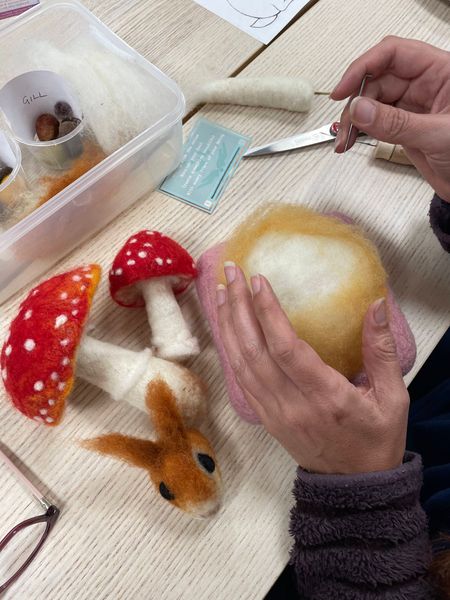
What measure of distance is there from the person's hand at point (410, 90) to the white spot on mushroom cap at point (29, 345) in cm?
42

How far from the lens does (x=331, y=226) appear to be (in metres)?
0.58

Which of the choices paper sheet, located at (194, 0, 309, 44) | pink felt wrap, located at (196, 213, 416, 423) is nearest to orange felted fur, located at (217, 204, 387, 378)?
pink felt wrap, located at (196, 213, 416, 423)

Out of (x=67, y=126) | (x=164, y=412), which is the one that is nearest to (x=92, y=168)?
(x=67, y=126)

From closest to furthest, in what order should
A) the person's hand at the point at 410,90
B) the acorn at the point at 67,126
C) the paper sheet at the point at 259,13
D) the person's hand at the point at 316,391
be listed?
the person's hand at the point at 316,391 < the person's hand at the point at 410,90 < the acorn at the point at 67,126 < the paper sheet at the point at 259,13

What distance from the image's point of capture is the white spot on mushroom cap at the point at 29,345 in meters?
0.47

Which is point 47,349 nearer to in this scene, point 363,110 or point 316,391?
point 316,391

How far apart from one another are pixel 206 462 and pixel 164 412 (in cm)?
7

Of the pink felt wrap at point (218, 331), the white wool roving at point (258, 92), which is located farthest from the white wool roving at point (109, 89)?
the pink felt wrap at point (218, 331)

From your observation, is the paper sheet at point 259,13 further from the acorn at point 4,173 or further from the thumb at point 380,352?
the thumb at point 380,352

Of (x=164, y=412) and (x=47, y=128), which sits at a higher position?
(x=47, y=128)

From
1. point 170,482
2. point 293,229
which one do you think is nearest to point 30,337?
point 170,482

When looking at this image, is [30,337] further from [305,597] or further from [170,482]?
[305,597]

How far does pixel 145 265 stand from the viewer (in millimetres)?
549

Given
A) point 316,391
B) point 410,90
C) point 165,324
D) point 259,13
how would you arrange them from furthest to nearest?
1. point 259,13
2. point 410,90
3. point 165,324
4. point 316,391
